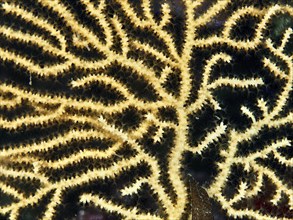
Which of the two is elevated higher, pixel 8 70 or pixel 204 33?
pixel 204 33

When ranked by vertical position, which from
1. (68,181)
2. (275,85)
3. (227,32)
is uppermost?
(227,32)

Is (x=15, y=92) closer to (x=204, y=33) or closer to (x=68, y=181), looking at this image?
(x=68, y=181)

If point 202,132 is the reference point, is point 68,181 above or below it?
below

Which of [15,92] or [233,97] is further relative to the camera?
[233,97]

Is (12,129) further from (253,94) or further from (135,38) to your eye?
(253,94)

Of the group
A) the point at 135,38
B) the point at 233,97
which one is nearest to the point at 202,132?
the point at 233,97

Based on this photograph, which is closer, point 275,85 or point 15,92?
point 15,92

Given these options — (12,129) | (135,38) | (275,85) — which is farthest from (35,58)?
(275,85)
